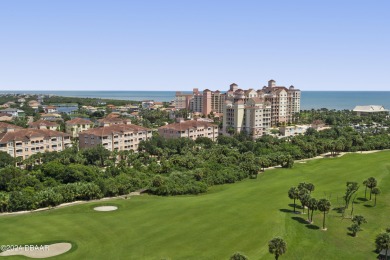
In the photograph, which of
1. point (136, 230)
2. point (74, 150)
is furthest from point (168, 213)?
point (74, 150)

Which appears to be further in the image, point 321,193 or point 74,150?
point 74,150

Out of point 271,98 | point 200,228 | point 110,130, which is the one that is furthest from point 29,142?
point 271,98

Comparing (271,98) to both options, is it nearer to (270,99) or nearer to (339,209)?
(270,99)

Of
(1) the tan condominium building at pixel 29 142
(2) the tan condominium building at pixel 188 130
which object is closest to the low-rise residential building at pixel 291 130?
(2) the tan condominium building at pixel 188 130

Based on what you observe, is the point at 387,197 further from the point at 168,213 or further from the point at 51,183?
the point at 51,183

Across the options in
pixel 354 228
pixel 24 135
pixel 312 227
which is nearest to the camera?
pixel 354 228

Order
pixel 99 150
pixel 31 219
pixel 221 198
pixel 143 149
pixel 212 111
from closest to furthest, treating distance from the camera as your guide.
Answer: pixel 31 219
pixel 221 198
pixel 99 150
pixel 143 149
pixel 212 111

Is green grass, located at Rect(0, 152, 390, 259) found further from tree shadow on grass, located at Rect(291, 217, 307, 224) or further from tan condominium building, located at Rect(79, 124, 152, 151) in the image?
tan condominium building, located at Rect(79, 124, 152, 151)

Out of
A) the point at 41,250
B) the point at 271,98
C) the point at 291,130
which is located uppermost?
the point at 271,98
